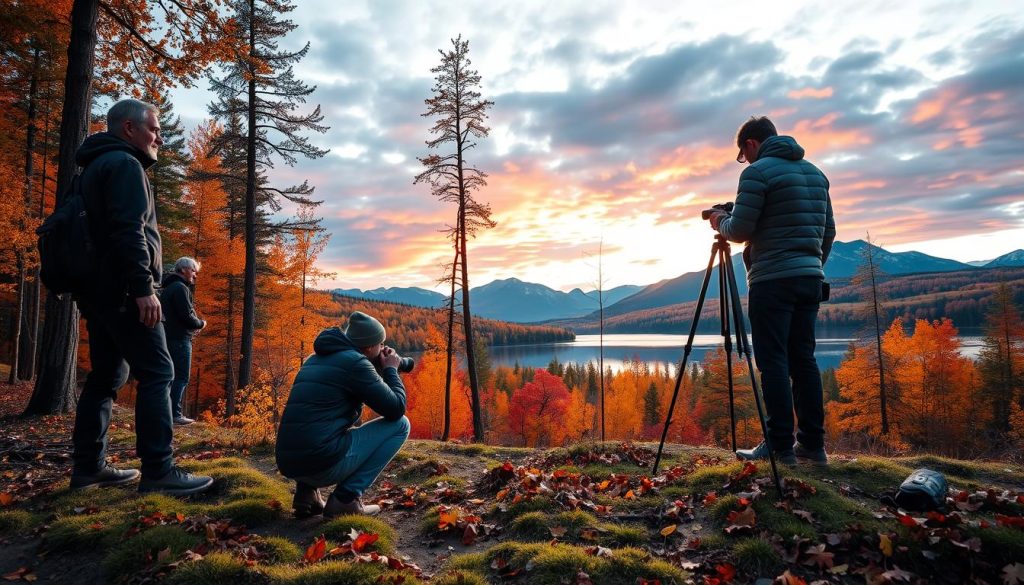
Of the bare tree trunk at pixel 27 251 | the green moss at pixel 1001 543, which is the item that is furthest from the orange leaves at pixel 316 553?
the bare tree trunk at pixel 27 251

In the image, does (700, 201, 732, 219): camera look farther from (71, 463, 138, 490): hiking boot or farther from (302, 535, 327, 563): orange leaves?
(71, 463, 138, 490): hiking boot

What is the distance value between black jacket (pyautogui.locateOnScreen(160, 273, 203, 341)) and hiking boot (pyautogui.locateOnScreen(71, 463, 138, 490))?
3232 millimetres

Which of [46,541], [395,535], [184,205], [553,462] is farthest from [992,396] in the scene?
[184,205]

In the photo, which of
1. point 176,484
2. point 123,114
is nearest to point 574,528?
point 176,484

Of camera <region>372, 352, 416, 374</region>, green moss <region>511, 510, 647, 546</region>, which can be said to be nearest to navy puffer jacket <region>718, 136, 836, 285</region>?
green moss <region>511, 510, 647, 546</region>

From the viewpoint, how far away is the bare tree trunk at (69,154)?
750 centimetres

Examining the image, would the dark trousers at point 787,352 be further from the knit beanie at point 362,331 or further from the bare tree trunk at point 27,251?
the bare tree trunk at point 27,251

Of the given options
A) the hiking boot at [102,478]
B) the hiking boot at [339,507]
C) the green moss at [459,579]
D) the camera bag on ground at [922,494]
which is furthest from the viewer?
the hiking boot at [102,478]

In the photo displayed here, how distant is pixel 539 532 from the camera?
12.7 ft

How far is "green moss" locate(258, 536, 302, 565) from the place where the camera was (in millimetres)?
3346

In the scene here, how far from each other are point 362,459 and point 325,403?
0.65 meters

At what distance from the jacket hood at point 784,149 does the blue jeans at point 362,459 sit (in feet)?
13.9

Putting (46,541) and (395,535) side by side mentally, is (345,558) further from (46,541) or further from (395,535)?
(46,541)

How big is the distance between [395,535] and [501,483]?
142 cm
